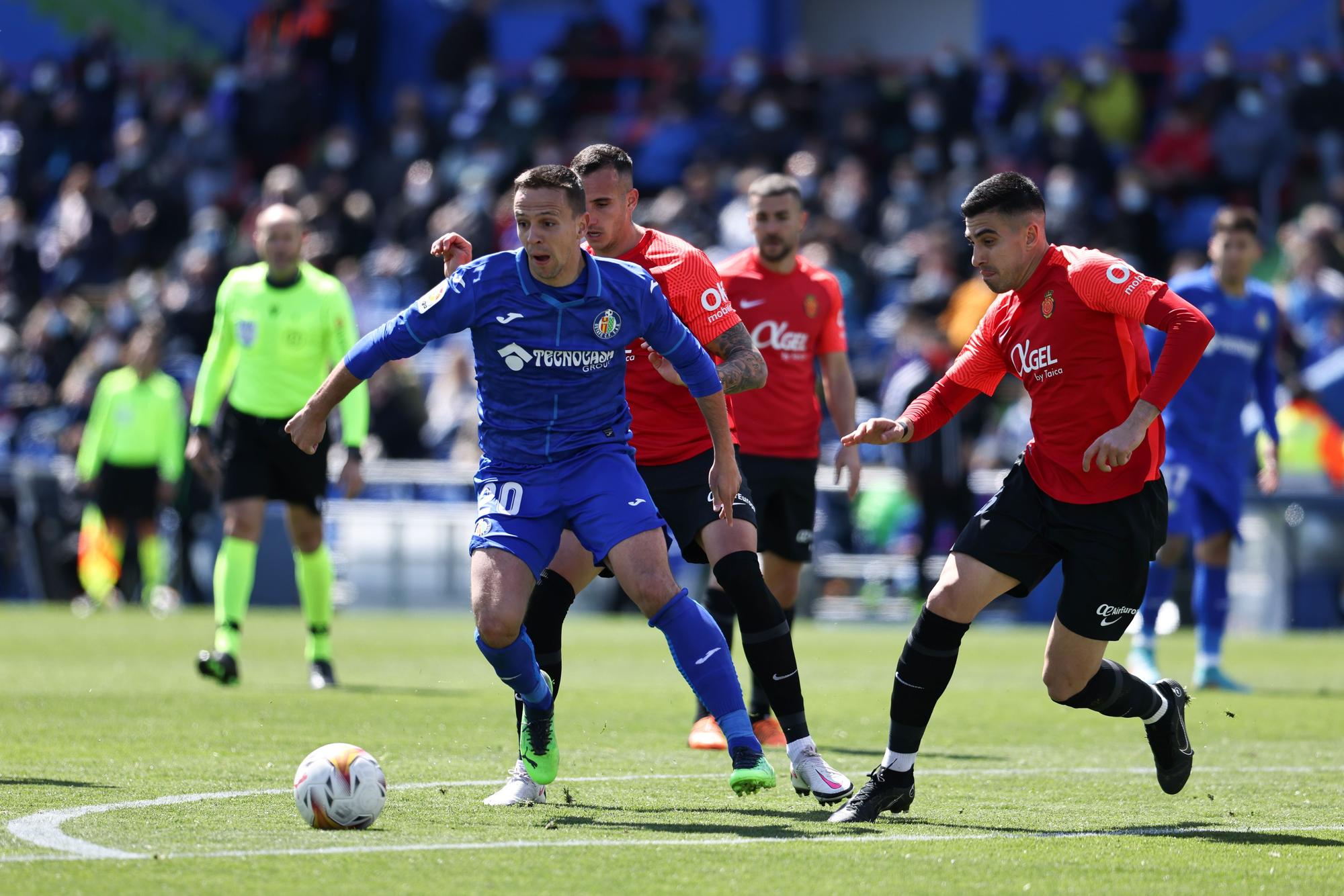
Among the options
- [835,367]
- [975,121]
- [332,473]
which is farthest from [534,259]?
[975,121]

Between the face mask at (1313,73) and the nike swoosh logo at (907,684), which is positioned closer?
the nike swoosh logo at (907,684)

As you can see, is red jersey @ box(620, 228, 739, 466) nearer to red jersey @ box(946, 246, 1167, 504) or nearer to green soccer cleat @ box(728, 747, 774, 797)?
red jersey @ box(946, 246, 1167, 504)

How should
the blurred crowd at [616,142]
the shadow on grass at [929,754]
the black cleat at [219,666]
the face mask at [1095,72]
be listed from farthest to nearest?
the face mask at [1095,72], the blurred crowd at [616,142], the black cleat at [219,666], the shadow on grass at [929,754]

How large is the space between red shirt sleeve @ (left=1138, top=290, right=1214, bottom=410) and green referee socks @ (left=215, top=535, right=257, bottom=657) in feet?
20.7

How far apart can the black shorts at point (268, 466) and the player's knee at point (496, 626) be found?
5.07 m

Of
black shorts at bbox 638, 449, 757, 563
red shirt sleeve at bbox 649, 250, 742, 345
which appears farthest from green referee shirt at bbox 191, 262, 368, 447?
red shirt sleeve at bbox 649, 250, 742, 345

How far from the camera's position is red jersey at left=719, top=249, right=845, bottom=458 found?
9.51 metres

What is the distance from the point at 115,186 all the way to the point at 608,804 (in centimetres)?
2178

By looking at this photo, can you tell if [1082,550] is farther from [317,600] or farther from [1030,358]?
[317,600]

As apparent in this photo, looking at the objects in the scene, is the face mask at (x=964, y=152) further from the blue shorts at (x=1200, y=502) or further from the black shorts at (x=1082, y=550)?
the black shorts at (x=1082, y=550)

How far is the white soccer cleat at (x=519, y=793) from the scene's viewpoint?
6.93 meters

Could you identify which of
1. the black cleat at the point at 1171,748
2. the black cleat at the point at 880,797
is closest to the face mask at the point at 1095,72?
the black cleat at the point at 1171,748

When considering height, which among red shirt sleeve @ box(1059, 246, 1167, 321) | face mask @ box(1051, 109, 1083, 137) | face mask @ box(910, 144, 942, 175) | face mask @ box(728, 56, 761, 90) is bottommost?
red shirt sleeve @ box(1059, 246, 1167, 321)

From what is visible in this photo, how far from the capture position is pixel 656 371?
26.4 ft
